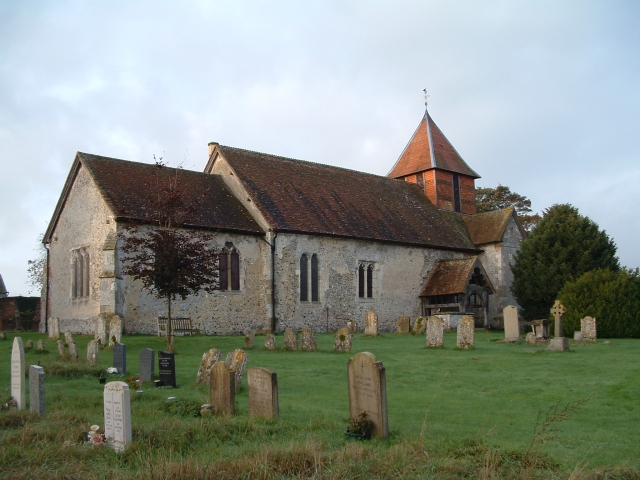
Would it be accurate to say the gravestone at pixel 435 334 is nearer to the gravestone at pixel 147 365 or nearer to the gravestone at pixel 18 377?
the gravestone at pixel 147 365

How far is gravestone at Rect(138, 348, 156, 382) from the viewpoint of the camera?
13.2 meters

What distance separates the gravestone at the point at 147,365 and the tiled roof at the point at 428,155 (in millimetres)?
27658

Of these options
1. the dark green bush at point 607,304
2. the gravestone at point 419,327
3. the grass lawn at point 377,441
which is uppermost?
the dark green bush at point 607,304

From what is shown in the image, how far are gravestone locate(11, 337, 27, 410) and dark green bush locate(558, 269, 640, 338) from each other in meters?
19.7

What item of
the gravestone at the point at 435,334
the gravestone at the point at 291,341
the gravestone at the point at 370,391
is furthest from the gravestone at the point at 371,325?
the gravestone at the point at 370,391

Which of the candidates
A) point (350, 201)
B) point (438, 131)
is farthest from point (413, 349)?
point (438, 131)

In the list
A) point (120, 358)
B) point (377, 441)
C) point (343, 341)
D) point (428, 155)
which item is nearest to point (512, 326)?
point (343, 341)

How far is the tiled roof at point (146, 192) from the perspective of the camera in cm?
2384

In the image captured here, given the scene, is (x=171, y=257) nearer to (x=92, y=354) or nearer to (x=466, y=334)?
(x=92, y=354)

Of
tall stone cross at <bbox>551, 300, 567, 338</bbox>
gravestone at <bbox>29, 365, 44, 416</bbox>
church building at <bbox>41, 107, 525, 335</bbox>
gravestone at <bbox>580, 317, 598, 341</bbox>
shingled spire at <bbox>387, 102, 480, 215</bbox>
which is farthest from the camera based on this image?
shingled spire at <bbox>387, 102, 480, 215</bbox>

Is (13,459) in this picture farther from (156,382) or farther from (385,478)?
(156,382)

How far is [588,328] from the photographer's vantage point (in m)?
21.8

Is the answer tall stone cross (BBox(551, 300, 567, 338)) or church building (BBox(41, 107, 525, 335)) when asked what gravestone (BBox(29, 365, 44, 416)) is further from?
tall stone cross (BBox(551, 300, 567, 338))

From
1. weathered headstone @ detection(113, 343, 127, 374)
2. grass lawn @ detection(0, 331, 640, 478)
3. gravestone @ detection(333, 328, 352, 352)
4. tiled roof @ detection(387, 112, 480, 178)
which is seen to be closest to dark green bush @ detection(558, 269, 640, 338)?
grass lawn @ detection(0, 331, 640, 478)
